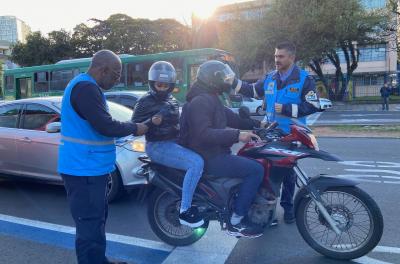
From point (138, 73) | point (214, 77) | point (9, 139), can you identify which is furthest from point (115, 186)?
point (138, 73)

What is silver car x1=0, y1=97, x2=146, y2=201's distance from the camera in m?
5.74

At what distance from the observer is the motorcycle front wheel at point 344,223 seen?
381cm

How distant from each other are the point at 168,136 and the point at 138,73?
Answer: 1408 centimetres

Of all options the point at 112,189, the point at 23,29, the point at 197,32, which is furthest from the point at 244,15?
the point at 23,29

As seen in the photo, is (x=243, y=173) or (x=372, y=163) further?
(x=372, y=163)

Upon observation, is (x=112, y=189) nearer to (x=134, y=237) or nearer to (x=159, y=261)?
(x=134, y=237)

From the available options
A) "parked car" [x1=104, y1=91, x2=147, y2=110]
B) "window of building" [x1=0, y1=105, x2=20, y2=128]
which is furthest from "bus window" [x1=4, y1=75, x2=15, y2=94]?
"window of building" [x1=0, y1=105, x2=20, y2=128]

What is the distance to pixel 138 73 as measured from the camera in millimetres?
17859

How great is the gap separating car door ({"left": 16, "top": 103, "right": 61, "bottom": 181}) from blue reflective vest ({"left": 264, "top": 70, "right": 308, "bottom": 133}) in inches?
119

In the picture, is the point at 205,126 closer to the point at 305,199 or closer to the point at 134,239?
the point at 305,199

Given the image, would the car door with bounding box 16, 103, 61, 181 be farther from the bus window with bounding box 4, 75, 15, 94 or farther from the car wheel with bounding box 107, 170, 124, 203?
the bus window with bounding box 4, 75, 15, 94

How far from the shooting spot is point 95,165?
3.31 metres

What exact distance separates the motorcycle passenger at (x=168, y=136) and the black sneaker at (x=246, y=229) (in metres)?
0.34

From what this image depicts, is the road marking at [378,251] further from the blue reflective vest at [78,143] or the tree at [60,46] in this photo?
the tree at [60,46]
